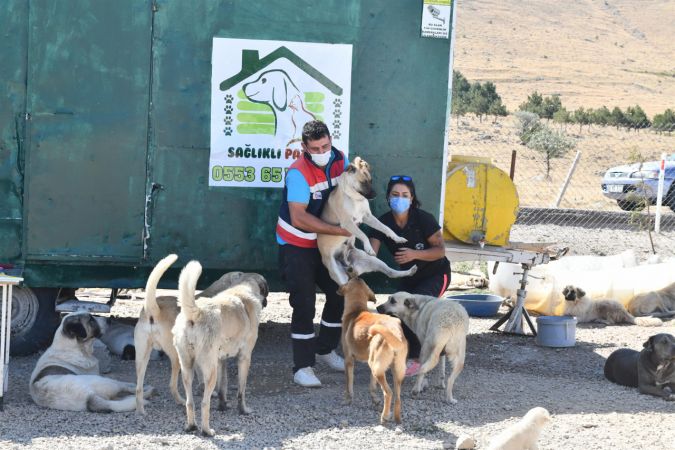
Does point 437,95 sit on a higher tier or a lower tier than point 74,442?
higher

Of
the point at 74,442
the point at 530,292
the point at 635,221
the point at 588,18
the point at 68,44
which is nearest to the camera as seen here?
the point at 74,442

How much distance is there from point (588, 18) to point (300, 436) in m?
58.3

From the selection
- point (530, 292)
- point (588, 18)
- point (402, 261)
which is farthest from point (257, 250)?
point (588, 18)

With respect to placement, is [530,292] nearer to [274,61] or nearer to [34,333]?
[274,61]

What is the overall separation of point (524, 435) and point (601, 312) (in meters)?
4.68

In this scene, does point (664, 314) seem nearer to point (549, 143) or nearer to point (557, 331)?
point (557, 331)

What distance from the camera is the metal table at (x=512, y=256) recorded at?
8297 millimetres

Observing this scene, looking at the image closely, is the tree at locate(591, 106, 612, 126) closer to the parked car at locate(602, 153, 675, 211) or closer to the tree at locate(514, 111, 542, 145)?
the tree at locate(514, 111, 542, 145)

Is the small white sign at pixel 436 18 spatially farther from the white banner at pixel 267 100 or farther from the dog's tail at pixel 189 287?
the dog's tail at pixel 189 287

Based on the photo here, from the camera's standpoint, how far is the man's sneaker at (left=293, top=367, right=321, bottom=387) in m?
7.09

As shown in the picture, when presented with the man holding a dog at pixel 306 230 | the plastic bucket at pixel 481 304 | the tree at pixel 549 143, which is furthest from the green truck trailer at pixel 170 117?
the tree at pixel 549 143

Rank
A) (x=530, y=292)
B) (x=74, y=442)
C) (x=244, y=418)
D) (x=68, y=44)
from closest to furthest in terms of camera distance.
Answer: (x=74, y=442) → (x=244, y=418) → (x=68, y=44) → (x=530, y=292)

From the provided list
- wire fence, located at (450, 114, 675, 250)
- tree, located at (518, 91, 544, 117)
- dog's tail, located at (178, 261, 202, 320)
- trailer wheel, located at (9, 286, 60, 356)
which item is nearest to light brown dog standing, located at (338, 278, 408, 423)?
dog's tail, located at (178, 261, 202, 320)

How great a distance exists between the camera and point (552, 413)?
6586 millimetres
